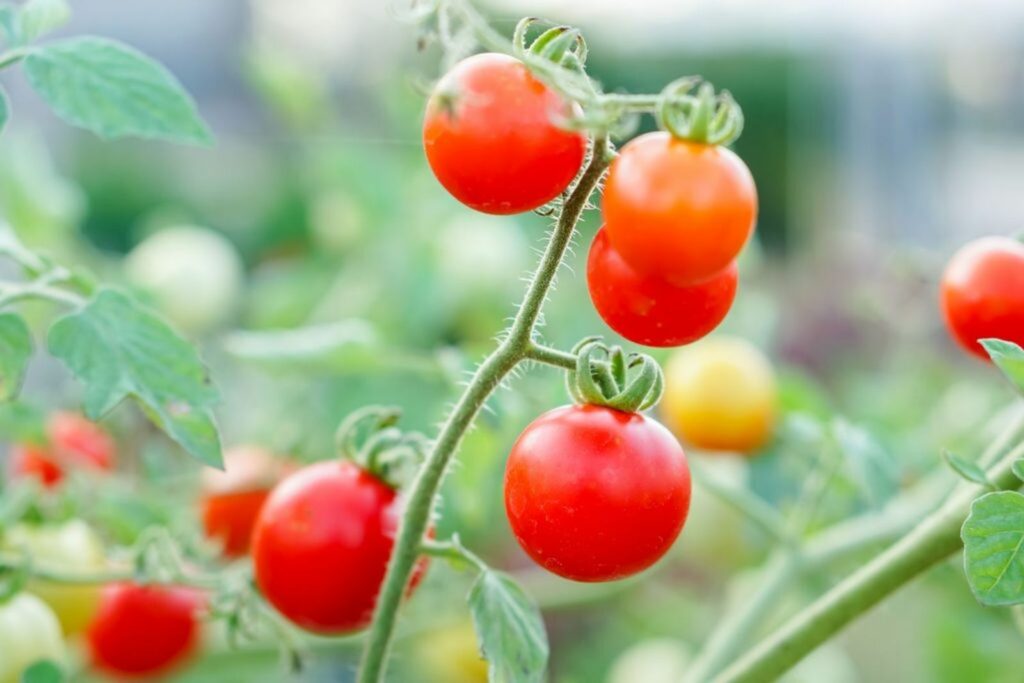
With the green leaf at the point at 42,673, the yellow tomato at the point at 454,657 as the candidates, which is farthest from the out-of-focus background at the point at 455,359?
the green leaf at the point at 42,673

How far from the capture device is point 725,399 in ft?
3.01

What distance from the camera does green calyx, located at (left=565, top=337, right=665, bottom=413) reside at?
427 millimetres

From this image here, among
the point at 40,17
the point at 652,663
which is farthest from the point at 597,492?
the point at 652,663

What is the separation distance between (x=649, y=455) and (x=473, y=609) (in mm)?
86

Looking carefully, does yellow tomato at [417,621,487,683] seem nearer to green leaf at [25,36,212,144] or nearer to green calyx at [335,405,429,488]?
green calyx at [335,405,429,488]

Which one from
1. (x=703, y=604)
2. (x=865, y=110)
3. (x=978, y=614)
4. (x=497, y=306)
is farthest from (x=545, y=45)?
(x=865, y=110)

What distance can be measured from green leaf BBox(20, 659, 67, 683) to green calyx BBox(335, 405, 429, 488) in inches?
5.8

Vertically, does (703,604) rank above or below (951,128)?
above

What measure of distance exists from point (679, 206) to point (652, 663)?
0.72 metres

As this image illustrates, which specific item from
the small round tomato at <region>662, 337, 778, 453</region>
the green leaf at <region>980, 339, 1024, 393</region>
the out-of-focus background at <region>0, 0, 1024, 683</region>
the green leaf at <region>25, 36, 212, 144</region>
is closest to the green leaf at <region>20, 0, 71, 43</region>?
the green leaf at <region>25, 36, 212, 144</region>

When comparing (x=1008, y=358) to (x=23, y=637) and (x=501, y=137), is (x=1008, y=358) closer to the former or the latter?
(x=501, y=137)

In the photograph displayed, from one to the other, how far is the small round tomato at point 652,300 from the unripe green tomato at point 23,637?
0.33 metres

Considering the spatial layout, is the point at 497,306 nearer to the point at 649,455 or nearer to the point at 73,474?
the point at 73,474

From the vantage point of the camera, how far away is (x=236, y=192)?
206 inches
